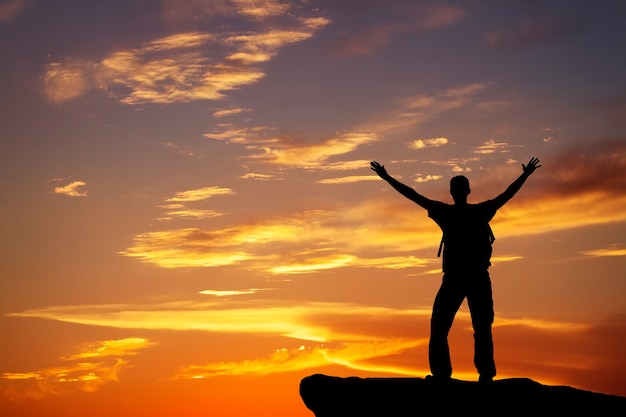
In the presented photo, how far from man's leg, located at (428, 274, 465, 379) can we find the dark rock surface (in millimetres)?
290

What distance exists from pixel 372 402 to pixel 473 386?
2.03 metres

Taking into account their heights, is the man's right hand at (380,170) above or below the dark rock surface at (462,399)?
above

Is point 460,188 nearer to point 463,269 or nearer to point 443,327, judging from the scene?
point 463,269

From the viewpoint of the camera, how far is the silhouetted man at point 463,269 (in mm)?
14258

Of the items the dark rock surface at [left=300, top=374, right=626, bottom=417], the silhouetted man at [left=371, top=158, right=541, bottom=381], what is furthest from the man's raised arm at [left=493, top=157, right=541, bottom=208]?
the dark rock surface at [left=300, top=374, right=626, bottom=417]

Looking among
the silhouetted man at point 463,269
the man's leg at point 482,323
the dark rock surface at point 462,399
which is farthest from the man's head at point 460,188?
the dark rock surface at point 462,399

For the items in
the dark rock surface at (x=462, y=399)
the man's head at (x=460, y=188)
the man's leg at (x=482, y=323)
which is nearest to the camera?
the dark rock surface at (x=462, y=399)

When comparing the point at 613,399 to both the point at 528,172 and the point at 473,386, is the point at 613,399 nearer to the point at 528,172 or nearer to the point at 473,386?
the point at 473,386

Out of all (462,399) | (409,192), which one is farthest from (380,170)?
(462,399)

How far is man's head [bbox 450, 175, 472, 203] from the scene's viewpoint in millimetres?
14367

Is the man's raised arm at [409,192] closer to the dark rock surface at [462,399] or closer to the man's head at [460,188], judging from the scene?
the man's head at [460,188]

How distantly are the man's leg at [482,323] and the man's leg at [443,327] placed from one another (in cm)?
29

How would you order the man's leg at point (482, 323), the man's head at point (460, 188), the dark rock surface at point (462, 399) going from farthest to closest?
the man's head at point (460, 188) < the man's leg at point (482, 323) < the dark rock surface at point (462, 399)

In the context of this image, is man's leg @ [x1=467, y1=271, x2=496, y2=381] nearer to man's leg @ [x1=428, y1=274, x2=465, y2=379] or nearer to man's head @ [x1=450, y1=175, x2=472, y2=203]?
man's leg @ [x1=428, y1=274, x2=465, y2=379]
